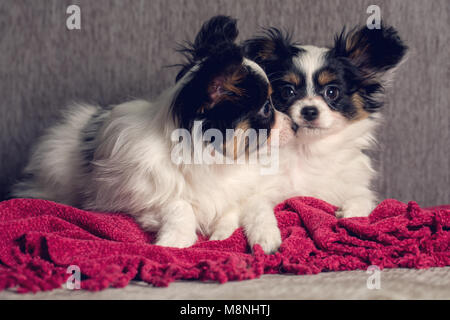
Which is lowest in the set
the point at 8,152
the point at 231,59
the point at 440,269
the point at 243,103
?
the point at 440,269

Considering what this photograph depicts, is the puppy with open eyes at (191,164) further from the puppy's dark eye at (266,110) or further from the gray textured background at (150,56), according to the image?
the gray textured background at (150,56)

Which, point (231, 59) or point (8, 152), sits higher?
point (231, 59)

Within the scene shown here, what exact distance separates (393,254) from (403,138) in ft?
3.90

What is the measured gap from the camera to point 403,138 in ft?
8.30

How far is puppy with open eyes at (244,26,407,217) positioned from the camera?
2035 millimetres

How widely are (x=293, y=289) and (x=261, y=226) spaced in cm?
39

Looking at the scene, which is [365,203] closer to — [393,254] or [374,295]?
[393,254]

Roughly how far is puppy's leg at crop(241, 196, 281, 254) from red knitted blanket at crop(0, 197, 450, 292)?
0.04m

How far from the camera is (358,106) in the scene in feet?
7.06

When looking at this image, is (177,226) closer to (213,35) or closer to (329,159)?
(213,35)

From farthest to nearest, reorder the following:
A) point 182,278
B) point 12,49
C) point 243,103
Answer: point 12,49
point 243,103
point 182,278

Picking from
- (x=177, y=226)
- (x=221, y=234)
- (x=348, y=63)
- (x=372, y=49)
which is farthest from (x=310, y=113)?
(x=177, y=226)

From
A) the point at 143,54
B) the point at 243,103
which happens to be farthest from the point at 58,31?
the point at 243,103

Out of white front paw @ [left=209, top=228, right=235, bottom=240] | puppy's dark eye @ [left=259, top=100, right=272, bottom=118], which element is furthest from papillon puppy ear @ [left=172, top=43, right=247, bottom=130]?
white front paw @ [left=209, top=228, right=235, bottom=240]
